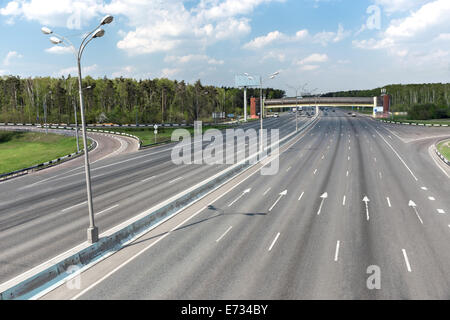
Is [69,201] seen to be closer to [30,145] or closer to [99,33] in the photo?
[99,33]

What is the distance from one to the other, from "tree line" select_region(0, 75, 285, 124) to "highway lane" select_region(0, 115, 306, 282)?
9162 centimetres

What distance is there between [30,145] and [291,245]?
79.6 m

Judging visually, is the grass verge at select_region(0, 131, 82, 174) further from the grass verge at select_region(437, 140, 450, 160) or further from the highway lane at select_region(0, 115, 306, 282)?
the grass verge at select_region(437, 140, 450, 160)

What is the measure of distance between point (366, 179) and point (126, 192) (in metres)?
22.1

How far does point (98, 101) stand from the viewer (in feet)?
507

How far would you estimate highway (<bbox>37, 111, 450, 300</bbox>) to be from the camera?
11.8m

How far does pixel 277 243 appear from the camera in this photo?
16.1 metres

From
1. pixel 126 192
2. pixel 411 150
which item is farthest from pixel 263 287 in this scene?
pixel 411 150

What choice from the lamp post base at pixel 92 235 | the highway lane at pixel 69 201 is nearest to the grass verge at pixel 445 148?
the highway lane at pixel 69 201

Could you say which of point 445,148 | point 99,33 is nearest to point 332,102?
point 445,148

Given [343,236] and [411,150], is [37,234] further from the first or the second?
[411,150]
